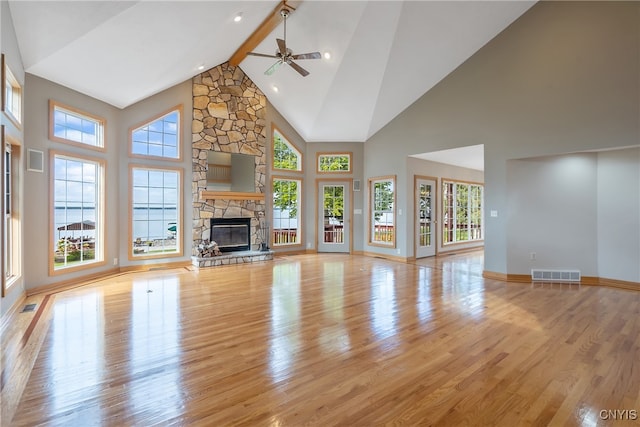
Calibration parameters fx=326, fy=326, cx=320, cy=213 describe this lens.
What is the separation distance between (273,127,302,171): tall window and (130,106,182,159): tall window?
2408 mm

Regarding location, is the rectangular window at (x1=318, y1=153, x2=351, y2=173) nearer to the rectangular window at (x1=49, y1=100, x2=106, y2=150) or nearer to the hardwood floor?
the hardwood floor

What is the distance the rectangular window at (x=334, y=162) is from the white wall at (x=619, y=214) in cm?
521

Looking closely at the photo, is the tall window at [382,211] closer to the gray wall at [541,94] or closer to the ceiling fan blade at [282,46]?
the gray wall at [541,94]

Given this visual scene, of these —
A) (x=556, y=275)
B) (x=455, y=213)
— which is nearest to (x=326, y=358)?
(x=556, y=275)

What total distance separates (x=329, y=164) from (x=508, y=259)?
490 cm

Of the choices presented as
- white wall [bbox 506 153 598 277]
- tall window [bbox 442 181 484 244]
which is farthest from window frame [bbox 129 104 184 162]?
tall window [bbox 442 181 484 244]

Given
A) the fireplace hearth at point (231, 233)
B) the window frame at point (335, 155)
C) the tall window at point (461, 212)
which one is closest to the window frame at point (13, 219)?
the fireplace hearth at point (231, 233)

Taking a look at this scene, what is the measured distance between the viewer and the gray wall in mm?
4465

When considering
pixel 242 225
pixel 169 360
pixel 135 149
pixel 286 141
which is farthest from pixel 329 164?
pixel 169 360

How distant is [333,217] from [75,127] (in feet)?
19.2

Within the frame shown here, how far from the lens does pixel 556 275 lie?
18.2 feet

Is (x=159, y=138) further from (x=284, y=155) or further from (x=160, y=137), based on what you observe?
(x=284, y=155)

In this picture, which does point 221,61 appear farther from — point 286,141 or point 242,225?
point 242,225

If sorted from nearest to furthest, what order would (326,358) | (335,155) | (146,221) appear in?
(326,358), (146,221), (335,155)
